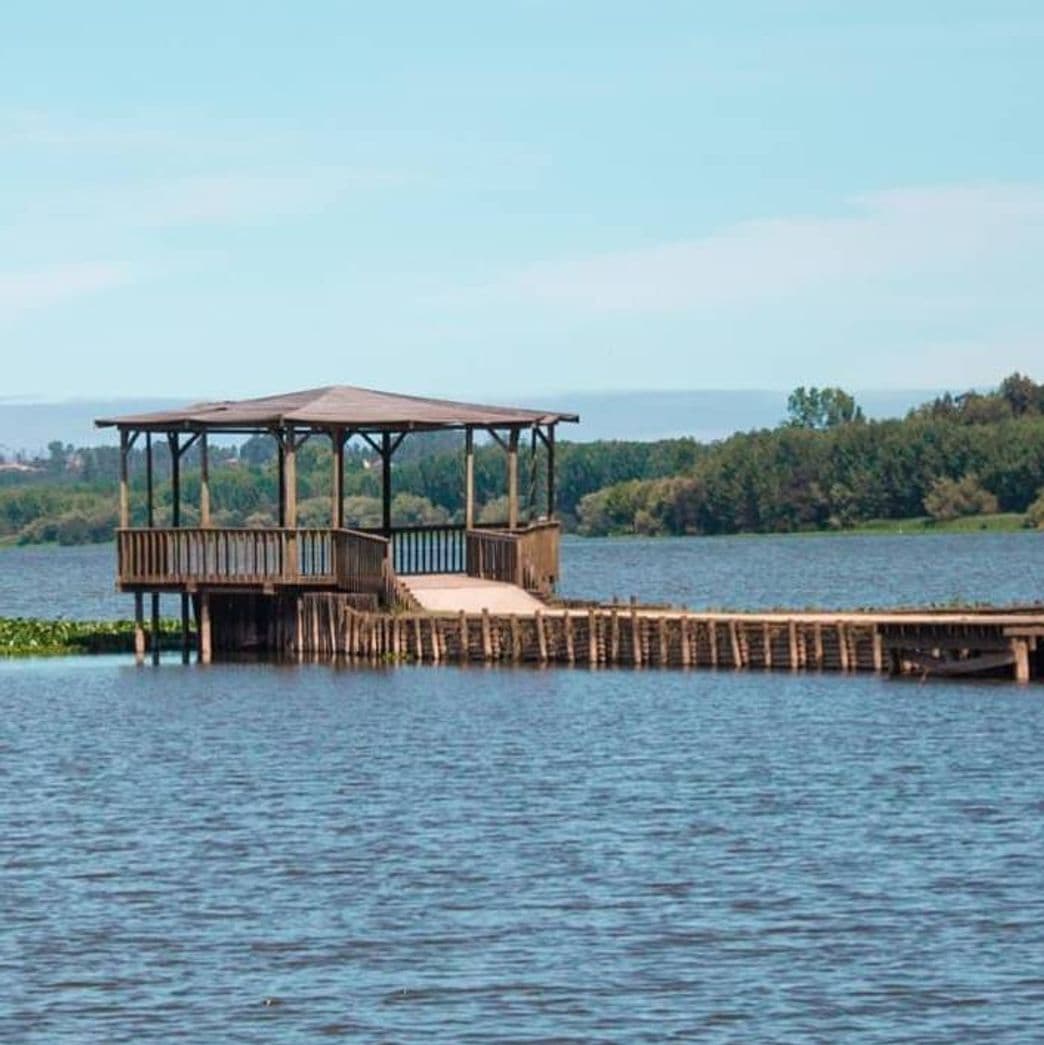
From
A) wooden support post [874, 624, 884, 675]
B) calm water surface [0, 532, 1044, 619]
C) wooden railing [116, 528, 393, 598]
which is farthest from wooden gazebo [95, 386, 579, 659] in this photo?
calm water surface [0, 532, 1044, 619]

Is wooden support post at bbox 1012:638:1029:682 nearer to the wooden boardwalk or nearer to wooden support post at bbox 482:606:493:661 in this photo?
the wooden boardwalk

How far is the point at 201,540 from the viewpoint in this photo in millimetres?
64562

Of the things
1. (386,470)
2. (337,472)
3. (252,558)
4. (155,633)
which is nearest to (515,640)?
(252,558)

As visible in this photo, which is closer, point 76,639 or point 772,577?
point 76,639

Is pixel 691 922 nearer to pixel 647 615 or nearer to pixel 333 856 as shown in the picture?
pixel 333 856

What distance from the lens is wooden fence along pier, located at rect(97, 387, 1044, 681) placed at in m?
59.2

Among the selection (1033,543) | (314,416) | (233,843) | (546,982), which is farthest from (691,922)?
(1033,543)

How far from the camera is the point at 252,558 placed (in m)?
64.2

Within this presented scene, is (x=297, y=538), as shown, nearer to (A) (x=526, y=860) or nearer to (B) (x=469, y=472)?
(B) (x=469, y=472)

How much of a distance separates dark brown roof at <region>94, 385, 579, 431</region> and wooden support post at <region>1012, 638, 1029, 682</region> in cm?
1396

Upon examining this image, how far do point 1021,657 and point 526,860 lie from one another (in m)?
20.7

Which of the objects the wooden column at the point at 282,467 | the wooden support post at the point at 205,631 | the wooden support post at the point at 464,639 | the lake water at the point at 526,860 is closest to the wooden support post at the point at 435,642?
the wooden support post at the point at 464,639

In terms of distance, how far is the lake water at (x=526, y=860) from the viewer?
27.6 m

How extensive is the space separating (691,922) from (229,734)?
66.4 feet
